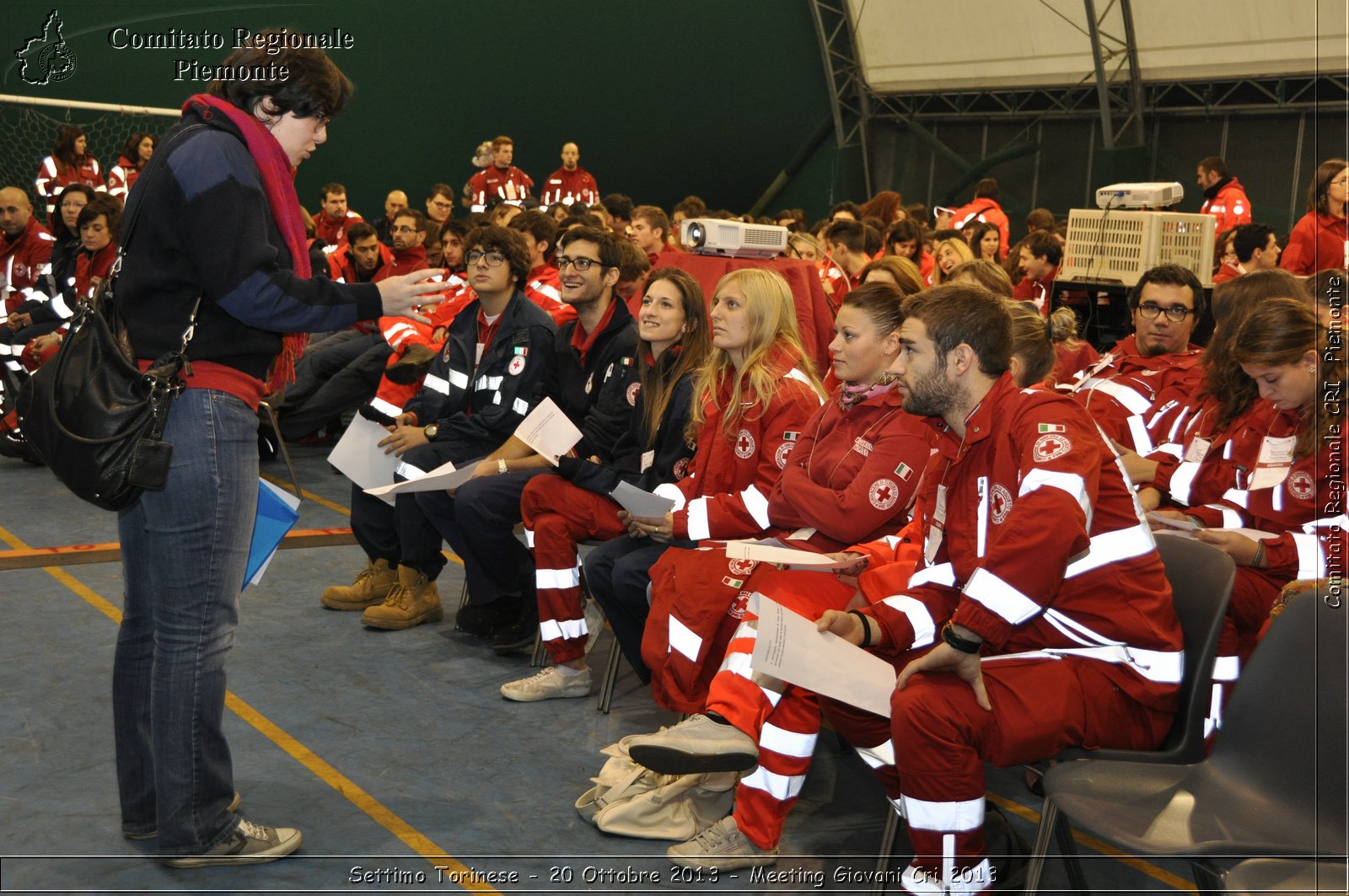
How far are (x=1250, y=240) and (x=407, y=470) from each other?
4946mm

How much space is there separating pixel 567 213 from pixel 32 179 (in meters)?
6.05

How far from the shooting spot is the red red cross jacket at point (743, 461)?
3.48 meters

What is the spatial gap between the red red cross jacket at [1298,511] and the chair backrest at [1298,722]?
52cm

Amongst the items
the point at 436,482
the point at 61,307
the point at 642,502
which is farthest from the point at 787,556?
the point at 61,307

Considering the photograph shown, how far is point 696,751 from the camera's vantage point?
2.76m

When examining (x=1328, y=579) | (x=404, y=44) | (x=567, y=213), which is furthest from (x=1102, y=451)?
(x=404, y=44)

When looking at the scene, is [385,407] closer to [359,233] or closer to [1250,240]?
[359,233]

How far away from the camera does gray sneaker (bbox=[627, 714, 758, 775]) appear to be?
275cm

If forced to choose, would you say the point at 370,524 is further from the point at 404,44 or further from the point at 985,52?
the point at 985,52

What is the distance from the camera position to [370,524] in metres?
4.83

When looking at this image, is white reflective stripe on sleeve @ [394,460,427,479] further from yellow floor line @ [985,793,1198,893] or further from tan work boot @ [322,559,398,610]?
yellow floor line @ [985,793,1198,893]

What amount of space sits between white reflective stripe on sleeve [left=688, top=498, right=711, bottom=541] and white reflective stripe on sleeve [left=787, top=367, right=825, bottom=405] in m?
0.48

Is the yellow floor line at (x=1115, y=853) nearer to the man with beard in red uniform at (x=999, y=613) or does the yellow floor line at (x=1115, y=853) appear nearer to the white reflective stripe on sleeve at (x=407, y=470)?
the man with beard in red uniform at (x=999, y=613)

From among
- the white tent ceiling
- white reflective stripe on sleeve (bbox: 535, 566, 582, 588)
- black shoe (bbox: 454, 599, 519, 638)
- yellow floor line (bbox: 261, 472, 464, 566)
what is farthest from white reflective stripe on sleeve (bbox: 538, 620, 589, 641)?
the white tent ceiling
